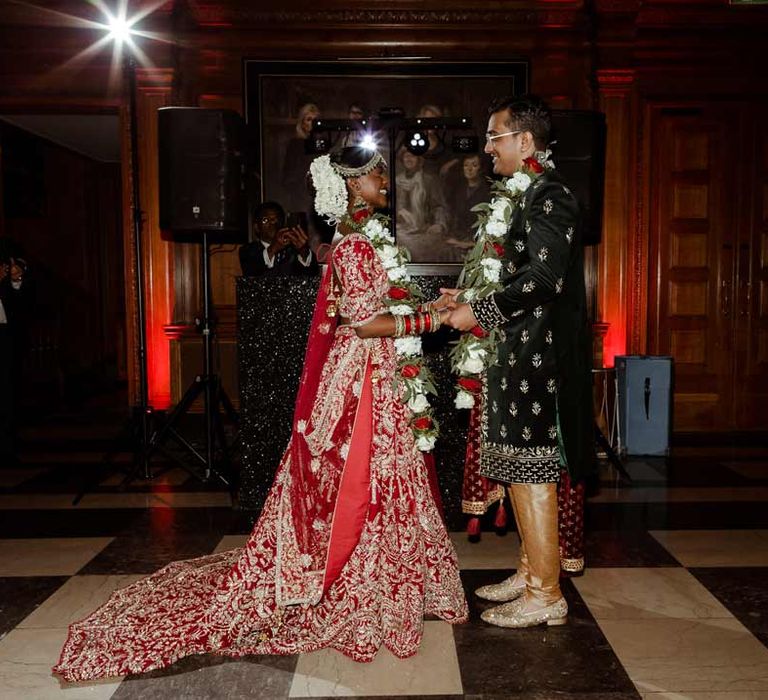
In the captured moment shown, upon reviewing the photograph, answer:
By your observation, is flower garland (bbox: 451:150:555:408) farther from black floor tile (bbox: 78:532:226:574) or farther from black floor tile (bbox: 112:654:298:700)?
black floor tile (bbox: 78:532:226:574)

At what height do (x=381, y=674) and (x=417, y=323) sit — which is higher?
(x=417, y=323)

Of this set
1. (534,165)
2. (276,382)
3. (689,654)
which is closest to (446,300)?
(534,165)

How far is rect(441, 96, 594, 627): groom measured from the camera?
2234 mm

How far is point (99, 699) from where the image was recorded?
6.67ft

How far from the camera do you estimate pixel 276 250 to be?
4.98m

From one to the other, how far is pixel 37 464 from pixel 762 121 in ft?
19.9

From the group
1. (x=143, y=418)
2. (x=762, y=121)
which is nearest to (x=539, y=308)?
(x=143, y=418)

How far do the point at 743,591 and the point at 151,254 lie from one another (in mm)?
4894

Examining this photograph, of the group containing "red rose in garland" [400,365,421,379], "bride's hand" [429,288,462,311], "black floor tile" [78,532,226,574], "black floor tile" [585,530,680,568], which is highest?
"bride's hand" [429,288,462,311]

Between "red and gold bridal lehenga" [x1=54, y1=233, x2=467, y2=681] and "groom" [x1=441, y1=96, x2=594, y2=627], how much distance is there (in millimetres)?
281

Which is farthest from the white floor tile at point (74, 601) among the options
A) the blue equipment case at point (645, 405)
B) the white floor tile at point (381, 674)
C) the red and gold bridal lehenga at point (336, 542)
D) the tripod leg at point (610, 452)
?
the blue equipment case at point (645, 405)

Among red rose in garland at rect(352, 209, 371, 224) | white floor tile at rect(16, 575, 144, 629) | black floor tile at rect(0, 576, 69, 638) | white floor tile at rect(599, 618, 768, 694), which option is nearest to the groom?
white floor tile at rect(599, 618, 768, 694)

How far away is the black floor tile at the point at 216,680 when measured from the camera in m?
2.05

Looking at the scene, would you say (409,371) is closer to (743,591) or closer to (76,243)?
(743,591)
